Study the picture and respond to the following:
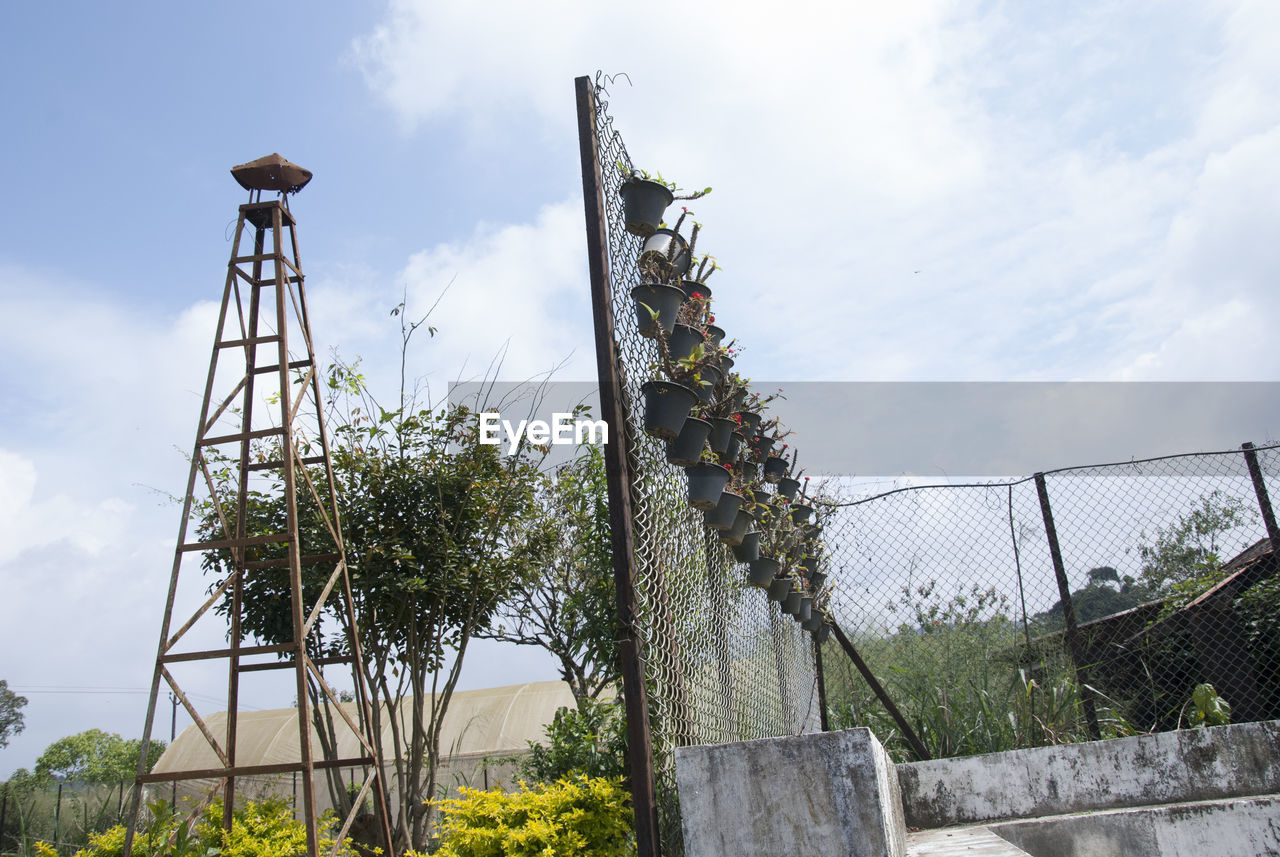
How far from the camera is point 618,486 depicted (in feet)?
7.25

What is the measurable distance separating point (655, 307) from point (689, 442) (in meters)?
0.44

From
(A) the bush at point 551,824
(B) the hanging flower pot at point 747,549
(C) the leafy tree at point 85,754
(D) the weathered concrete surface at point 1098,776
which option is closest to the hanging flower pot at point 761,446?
(B) the hanging flower pot at point 747,549

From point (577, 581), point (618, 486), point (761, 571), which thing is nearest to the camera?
point (618, 486)

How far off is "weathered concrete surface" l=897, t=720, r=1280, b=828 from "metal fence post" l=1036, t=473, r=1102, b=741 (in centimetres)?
43

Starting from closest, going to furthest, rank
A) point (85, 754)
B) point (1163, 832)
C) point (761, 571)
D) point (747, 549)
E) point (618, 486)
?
point (618, 486)
point (1163, 832)
point (747, 549)
point (761, 571)
point (85, 754)

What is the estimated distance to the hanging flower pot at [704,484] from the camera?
257 centimetres

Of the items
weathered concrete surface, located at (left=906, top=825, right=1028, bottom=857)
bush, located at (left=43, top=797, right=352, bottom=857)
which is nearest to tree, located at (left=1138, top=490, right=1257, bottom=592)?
weathered concrete surface, located at (left=906, top=825, right=1028, bottom=857)

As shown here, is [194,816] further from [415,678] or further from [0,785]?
[0,785]

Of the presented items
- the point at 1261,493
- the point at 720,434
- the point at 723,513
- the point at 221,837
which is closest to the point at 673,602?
the point at 723,513

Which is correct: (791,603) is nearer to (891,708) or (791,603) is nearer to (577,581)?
(891,708)

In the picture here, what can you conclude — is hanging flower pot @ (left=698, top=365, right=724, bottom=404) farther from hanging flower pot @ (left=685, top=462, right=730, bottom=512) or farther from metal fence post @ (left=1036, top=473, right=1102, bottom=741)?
metal fence post @ (left=1036, top=473, right=1102, bottom=741)

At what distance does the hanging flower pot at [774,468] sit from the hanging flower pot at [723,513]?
1.29 metres

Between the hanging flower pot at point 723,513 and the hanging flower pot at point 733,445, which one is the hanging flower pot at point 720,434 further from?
the hanging flower pot at point 723,513

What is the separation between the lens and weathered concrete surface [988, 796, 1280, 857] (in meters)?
2.89
